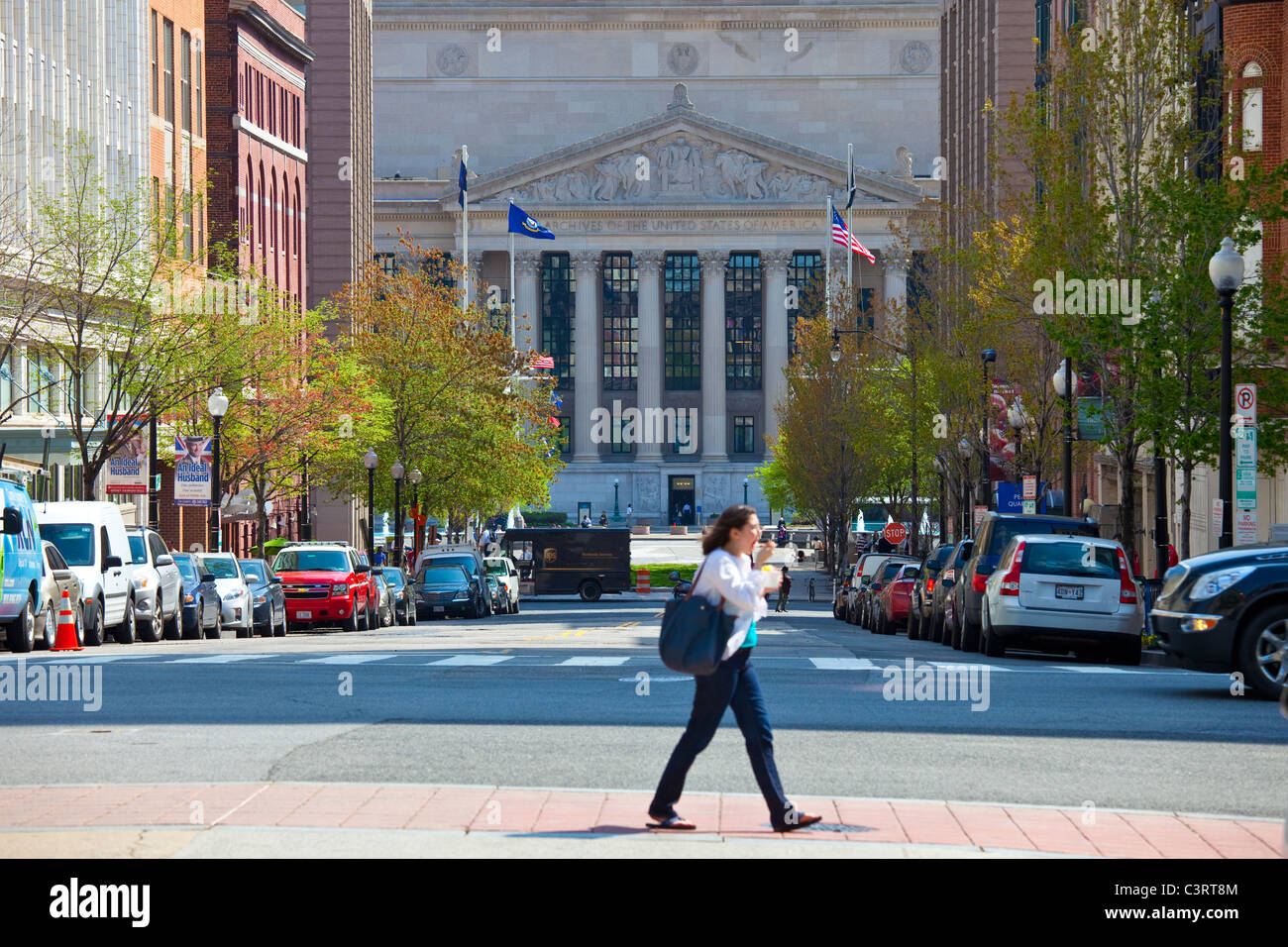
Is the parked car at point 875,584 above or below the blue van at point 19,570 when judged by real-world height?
below

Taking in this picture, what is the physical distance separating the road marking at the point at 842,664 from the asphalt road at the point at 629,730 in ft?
0.16

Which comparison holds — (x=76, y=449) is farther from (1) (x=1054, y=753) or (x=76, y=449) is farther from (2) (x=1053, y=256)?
(1) (x=1054, y=753)

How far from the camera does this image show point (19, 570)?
23719mm

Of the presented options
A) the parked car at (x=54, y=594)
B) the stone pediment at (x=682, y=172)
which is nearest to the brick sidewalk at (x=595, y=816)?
the parked car at (x=54, y=594)

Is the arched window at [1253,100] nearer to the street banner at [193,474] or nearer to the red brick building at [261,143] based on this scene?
the street banner at [193,474]

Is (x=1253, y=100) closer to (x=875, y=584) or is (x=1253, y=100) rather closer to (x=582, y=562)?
(x=875, y=584)

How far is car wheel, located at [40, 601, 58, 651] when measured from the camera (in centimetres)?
2462

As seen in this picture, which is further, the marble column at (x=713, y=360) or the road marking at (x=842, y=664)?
the marble column at (x=713, y=360)

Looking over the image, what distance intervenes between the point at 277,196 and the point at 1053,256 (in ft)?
156

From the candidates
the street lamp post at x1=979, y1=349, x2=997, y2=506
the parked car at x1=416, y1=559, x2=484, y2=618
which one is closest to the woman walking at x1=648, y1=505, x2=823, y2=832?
the street lamp post at x1=979, y1=349, x2=997, y2=506

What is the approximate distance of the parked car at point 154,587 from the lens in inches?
1169

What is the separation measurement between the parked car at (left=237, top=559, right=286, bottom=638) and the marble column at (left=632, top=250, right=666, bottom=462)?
90.1 metres

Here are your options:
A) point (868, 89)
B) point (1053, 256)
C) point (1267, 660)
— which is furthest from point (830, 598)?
point (868, 89)

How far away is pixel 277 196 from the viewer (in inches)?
3071
